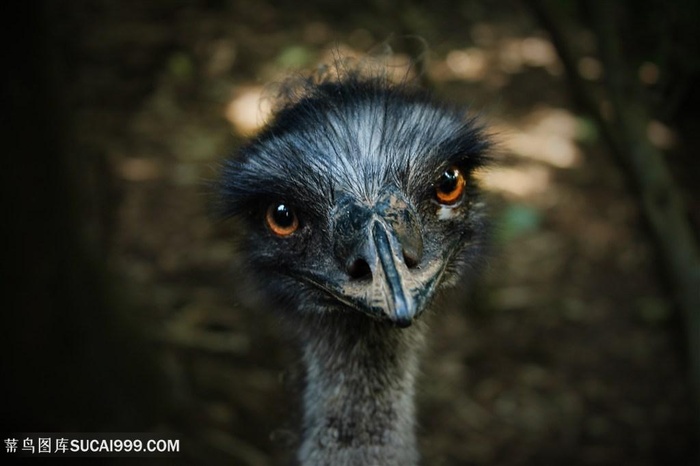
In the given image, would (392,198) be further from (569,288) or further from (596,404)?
(569,288)

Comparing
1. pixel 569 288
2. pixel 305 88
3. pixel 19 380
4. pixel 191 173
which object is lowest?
pixel 19 380

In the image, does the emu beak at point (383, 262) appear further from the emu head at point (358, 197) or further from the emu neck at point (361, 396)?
the emu neck at point (361, 396)

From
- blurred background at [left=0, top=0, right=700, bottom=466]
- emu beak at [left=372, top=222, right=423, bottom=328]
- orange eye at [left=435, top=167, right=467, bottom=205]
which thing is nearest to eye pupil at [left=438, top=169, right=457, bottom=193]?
orange eye at [left=435, top=167, right=467, bottom=205]

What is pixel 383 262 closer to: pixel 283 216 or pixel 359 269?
pixel 359 269

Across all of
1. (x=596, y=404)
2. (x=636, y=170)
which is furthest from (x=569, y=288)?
(x=636, y=170)

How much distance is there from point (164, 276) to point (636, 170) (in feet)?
8.20

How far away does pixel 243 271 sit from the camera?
212 centimetres

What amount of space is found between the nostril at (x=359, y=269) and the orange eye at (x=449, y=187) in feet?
1.06

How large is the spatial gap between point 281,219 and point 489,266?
2.26 ft

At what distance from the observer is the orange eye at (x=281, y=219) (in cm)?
180

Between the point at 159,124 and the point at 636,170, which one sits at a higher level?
the point at 159,124

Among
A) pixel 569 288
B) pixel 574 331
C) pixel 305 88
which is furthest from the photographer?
pixel 569 288

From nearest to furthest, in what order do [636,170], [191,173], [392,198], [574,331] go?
[392,198]
[636,170]
[574,331]
[191,173]

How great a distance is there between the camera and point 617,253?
171 inches
